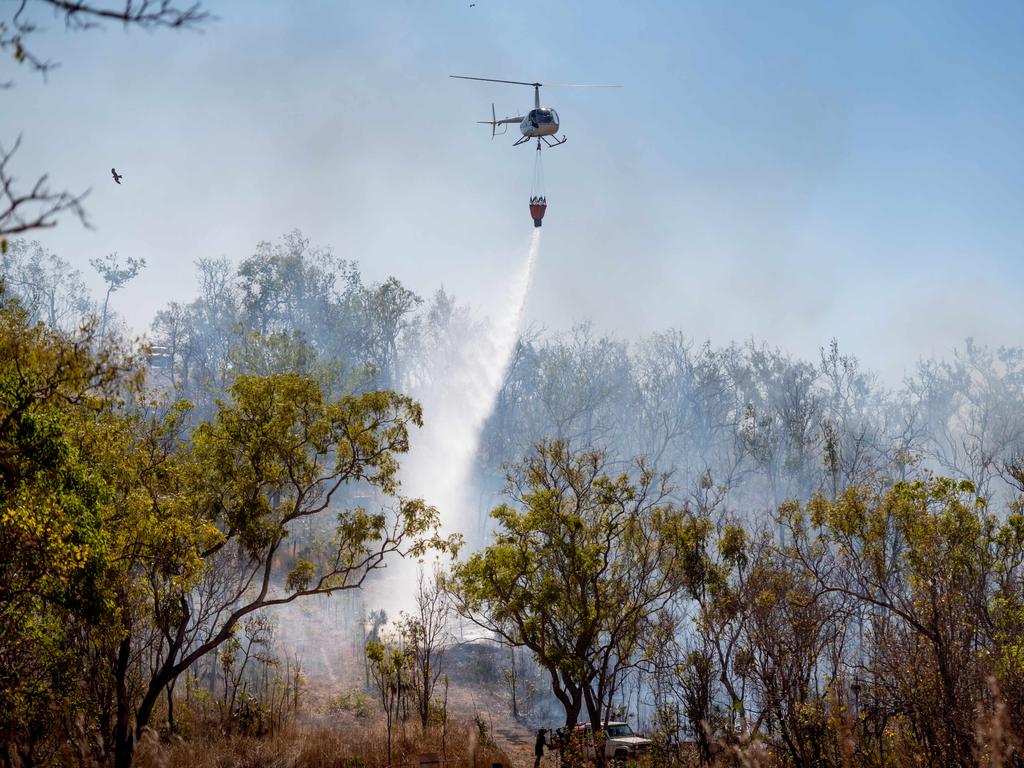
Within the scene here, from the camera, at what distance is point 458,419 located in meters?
63.7

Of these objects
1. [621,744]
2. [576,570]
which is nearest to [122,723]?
[576,570]

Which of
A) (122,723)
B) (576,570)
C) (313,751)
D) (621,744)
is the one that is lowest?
(621,744)

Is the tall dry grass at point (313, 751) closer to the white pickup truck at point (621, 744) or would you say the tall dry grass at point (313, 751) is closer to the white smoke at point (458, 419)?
the white pickup truck at point (621, 744)

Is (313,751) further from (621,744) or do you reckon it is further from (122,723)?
(621,744)

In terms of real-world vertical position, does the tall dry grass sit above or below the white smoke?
below

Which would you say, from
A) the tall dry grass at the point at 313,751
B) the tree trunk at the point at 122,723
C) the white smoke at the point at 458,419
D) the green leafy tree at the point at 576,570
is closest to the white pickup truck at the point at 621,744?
the green leafy tree at the point at 576,570

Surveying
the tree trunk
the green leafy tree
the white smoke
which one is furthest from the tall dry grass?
the white smoke

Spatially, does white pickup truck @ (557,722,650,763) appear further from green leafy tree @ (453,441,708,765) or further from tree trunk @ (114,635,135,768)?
tree trunk @ (114,635,135,768)

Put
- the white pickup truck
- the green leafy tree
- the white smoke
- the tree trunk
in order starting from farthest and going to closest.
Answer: the white smoke
the white pickup truck
the green leafy tree
the tree trunk

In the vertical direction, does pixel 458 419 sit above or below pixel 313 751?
above

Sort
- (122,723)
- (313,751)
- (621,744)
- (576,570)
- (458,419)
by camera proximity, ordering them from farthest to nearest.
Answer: (458,419) < (621,744) < (576,570) < (313,751) < (122,723)

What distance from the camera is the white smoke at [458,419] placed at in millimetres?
60750

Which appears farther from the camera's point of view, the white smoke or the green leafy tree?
the white smoke

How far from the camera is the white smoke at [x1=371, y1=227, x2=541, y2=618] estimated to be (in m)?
60.8
